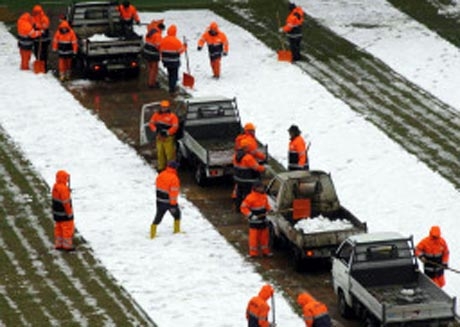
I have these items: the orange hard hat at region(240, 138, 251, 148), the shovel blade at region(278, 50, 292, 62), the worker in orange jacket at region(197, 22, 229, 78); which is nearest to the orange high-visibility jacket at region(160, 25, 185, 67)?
the worker in orange jacket at region(197, 22, 229, 78)

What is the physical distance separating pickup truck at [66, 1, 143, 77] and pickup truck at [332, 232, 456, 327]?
51.4 ft

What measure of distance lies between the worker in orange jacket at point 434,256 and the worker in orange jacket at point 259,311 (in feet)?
13.3

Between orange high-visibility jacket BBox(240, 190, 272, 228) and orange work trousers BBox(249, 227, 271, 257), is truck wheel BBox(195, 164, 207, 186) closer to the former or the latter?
orange work trousers BBox(249, 227, 271, 257)

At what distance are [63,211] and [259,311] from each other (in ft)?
22.8

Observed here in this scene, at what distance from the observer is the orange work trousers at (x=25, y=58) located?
4387 cm

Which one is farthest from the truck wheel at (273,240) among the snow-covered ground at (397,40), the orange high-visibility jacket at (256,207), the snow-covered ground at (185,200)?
the snow-covered ground at (397,40)

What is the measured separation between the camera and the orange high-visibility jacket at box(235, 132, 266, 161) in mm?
33469

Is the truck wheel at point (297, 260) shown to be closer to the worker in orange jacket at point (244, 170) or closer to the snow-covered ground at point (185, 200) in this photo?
the snow-covered ground at point (185, 200)

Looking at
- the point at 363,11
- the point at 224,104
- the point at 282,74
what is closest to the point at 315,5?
the point at 363,11

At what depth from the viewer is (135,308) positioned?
28.6 meters

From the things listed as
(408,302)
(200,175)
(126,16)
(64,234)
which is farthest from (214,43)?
(408,302)

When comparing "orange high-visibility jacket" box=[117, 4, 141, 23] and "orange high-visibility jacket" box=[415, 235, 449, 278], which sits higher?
"orange high-visibility jacket" box=[117, 4, 141, 23]

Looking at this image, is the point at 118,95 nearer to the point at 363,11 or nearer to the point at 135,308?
the point at 363,11

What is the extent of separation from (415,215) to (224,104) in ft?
18.8
